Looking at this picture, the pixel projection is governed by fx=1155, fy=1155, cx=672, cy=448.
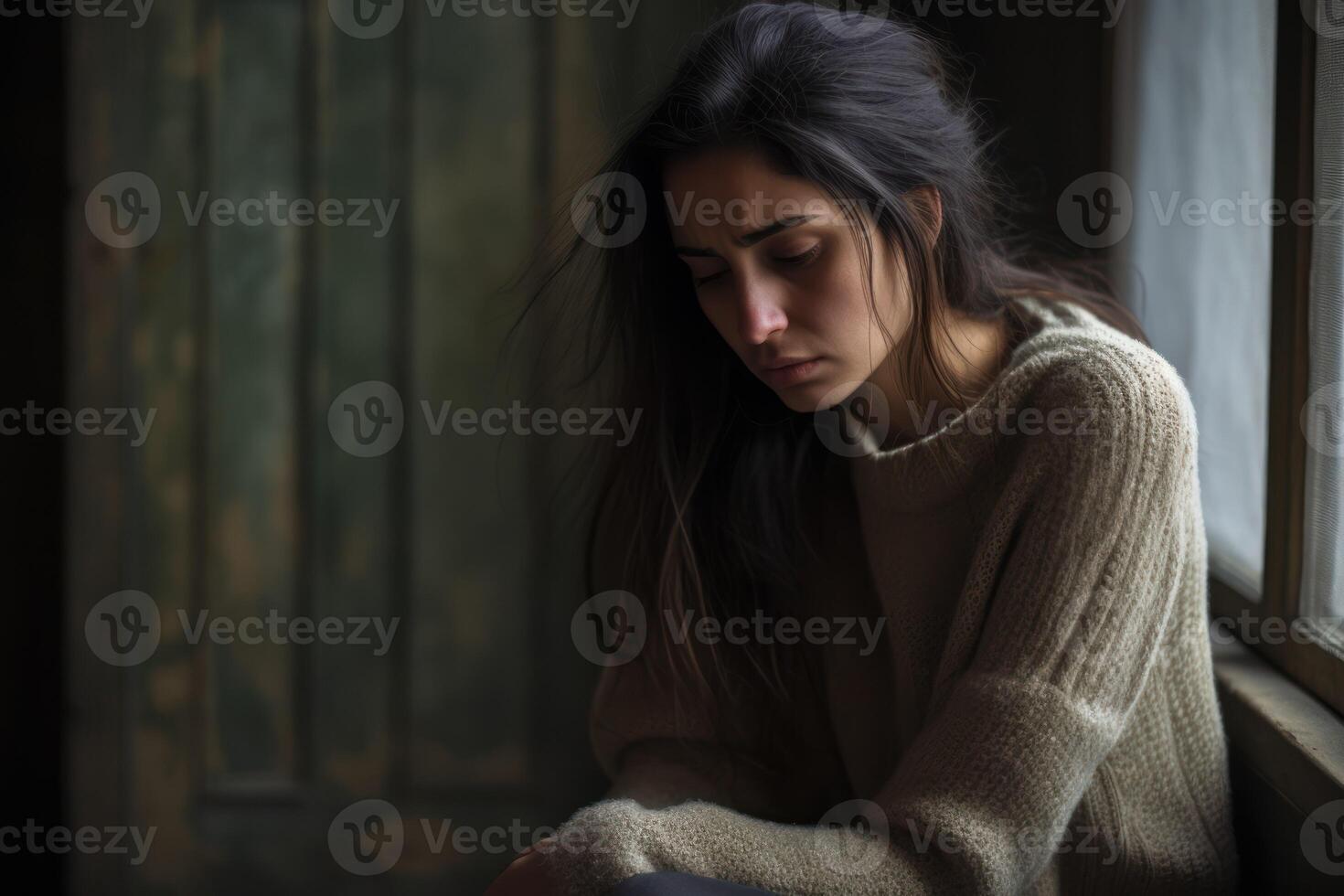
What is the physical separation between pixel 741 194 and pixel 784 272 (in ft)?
0.25

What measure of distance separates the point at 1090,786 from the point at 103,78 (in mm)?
1650

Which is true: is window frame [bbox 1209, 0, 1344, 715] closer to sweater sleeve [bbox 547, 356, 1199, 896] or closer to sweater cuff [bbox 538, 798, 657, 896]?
sweater sleeve [bbox 547, 356, 1199, 896]

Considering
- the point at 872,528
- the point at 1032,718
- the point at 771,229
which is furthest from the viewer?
the point at 872,528

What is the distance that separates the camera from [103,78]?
173 cm

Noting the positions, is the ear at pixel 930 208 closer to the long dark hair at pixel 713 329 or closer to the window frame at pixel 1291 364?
the long dark hair at pixel 713 329

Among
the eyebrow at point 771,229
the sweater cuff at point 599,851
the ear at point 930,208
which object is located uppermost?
the ear at point 930,208

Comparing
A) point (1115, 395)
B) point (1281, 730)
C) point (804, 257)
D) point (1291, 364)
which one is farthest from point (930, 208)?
point (1281, 730)

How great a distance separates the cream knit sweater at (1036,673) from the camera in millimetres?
844

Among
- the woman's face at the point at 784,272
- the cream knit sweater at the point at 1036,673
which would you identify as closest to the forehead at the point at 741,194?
the woman's face at the point at 784,272

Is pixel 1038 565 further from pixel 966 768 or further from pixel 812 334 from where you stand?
pixel 812 334

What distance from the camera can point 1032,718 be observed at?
0.84 metres

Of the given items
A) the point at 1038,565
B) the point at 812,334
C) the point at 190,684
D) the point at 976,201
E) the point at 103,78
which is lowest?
the point at 190,684

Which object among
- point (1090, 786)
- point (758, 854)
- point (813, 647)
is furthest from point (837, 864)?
point (813, 647)

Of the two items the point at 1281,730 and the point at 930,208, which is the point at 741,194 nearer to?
the point at 930,208
